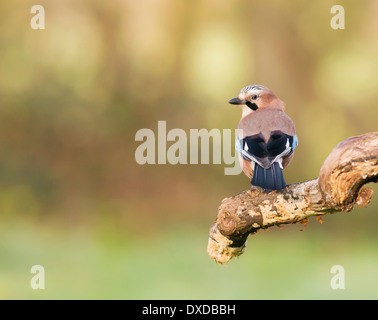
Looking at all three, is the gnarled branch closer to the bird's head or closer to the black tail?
the black tail

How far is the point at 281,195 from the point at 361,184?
55 cm

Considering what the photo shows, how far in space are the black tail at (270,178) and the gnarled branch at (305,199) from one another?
0.25ft

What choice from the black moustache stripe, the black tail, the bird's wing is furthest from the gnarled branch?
the black moustache stripe

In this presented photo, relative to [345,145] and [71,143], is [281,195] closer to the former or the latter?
[345,145]

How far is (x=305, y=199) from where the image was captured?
12.7 feet

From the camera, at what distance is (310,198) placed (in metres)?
3.83

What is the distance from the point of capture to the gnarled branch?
351cm

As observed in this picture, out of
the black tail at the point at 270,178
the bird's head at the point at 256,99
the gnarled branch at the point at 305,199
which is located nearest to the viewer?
the gnarled branch at the point at 305,199

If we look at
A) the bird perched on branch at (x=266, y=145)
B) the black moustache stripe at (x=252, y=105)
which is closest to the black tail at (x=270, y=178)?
the bird perched on branch at (x=266, y=145)

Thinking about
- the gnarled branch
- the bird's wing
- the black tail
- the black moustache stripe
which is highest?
the black moustache stripe

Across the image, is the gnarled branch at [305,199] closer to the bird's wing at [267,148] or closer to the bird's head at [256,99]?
the bird's wing at [267,148]

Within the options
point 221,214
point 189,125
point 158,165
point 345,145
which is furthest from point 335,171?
point 158,165

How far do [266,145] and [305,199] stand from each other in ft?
1.46

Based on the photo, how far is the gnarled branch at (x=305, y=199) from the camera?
351 cm
